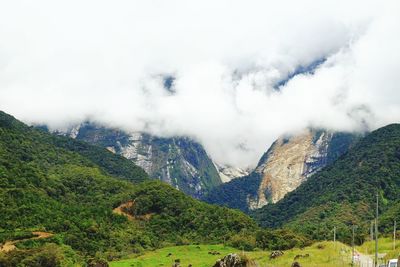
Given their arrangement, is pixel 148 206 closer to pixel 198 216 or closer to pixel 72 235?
pixel 198 216

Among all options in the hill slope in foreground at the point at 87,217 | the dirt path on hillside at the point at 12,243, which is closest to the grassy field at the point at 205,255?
the hill slope in foreground at the point at 87,217

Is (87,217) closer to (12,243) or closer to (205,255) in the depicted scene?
(12,243)

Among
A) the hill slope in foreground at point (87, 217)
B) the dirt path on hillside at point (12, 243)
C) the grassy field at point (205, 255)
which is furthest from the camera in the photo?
the hill slope in foreground at point (87, 217)

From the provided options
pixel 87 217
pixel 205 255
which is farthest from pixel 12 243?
pixel 205 255

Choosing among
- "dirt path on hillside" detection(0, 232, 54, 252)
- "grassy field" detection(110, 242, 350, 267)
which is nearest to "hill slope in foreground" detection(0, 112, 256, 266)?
"dirt path on hillside" detection(0, 232, 54, 252)

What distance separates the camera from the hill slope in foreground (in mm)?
116375

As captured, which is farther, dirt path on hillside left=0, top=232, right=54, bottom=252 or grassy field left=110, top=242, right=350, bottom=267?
dirt path on hillside left=0, top=232, right=54, bottom=252

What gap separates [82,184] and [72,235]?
64388 millimetres

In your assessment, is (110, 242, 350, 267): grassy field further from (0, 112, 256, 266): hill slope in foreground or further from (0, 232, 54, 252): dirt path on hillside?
(0, 232, 54, 252): dirt path on hillside

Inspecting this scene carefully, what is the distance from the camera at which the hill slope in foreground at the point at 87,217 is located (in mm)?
116375

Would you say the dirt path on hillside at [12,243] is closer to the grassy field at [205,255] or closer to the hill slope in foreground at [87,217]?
the hill slope in foreground at [87,217]

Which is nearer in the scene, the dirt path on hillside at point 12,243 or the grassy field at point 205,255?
the grassy field at point 205,255

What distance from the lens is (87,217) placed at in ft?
474

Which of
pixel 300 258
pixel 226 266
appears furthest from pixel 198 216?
pixel 226 266
